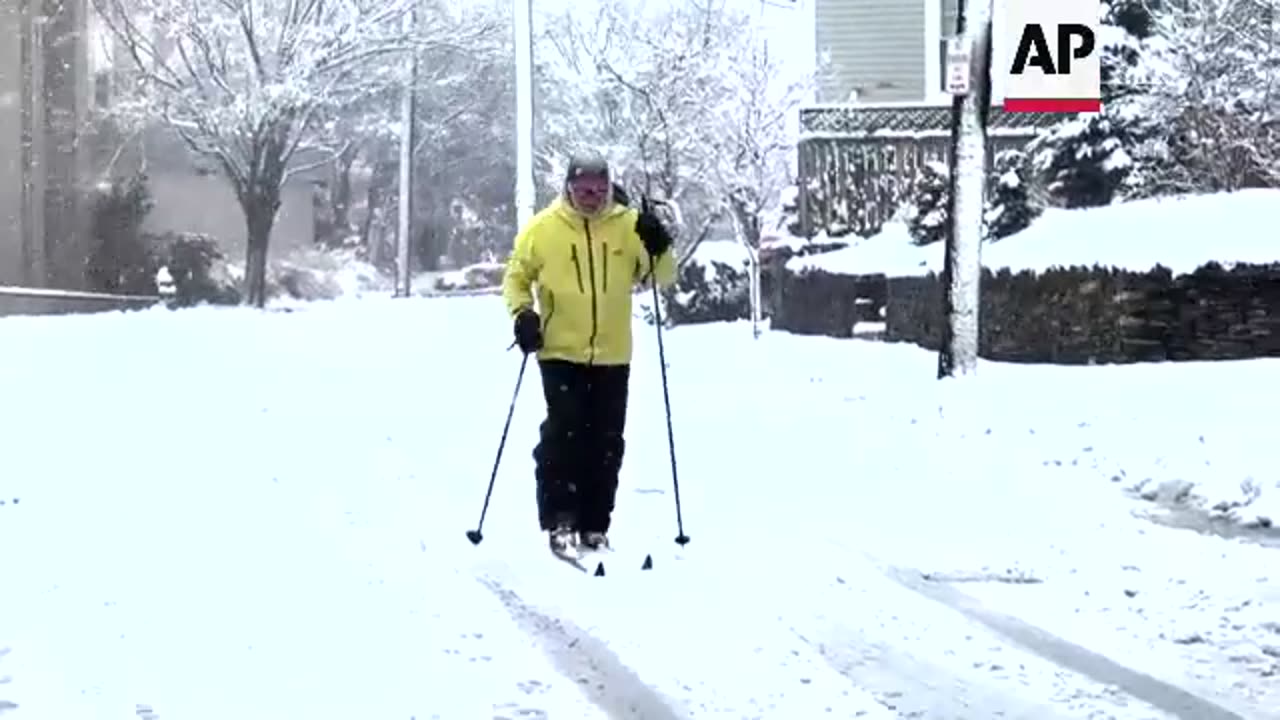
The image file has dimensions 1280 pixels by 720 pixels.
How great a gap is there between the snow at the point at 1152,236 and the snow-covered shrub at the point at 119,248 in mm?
28709

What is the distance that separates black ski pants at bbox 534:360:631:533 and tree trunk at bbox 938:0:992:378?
7857 millimetres

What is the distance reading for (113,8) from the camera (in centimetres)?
3978

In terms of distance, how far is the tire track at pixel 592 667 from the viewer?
571 centimetres

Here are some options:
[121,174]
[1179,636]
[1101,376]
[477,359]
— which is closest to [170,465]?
[1179,636]

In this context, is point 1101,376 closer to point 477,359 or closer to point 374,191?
point 477,359

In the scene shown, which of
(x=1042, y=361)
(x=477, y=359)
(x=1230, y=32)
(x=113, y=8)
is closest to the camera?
(x=1042, y=361)

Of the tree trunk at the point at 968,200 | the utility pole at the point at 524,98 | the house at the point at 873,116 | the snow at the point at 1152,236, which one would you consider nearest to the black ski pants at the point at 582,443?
the tree trunk at the point at 968,200

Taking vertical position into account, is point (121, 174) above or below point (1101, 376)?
above

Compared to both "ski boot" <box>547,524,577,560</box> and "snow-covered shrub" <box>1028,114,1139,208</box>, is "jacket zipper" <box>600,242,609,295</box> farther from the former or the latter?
"snow-covered shrub" <box>1028,114,1139,208</box>

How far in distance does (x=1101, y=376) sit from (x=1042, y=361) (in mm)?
2206

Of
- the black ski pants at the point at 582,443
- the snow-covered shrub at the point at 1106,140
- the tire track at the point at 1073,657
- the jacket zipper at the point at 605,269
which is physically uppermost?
the snow-covered shrub at the point at 1106,140

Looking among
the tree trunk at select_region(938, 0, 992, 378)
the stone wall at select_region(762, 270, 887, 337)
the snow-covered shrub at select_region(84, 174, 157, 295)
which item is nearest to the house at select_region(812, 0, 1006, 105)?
the stone wall at select_region(762, 270, 887, 337)

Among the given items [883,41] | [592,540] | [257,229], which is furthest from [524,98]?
[592,540]

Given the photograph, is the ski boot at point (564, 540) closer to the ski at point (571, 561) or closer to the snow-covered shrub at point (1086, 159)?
the ski at point (571, 561)
